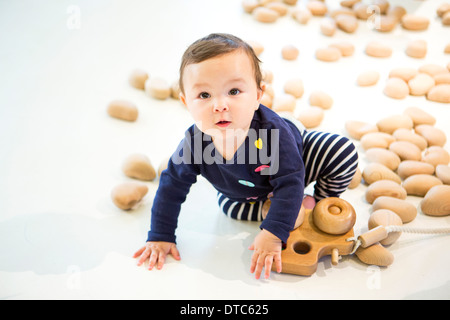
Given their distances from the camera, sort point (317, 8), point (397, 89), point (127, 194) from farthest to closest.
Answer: point (317, 8) < point (397, 89) < point (127, 194)

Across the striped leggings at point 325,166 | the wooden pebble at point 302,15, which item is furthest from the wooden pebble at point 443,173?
the wooden pebble at point 302,15

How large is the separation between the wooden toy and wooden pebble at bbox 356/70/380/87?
61cm

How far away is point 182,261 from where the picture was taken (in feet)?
2.45

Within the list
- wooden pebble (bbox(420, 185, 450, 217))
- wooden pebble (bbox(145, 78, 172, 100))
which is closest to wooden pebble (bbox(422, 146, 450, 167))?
wooden pebble (bbox(420, 185, 450, 217))

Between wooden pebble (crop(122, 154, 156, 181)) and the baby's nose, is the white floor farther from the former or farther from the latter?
the baby's nose

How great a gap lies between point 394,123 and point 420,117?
8 centimetres

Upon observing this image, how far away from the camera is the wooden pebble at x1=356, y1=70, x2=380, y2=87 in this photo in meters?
1.22

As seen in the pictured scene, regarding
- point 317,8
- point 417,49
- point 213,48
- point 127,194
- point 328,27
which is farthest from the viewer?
point 317,8

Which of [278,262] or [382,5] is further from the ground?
[382,5]

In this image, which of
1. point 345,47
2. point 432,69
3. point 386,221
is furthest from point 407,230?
point 345,47

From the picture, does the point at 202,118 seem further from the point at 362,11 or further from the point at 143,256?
the point at 362,11

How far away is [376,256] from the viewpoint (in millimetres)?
699
